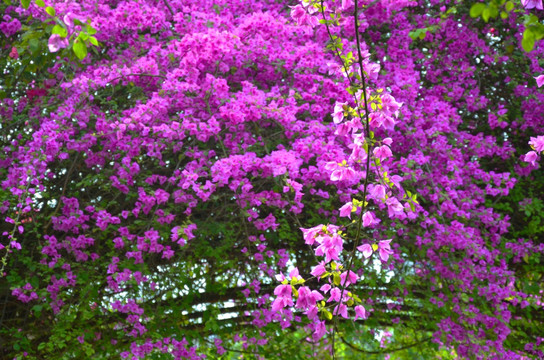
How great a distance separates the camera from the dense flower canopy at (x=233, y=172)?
10.8 ft

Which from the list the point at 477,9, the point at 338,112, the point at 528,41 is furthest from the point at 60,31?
the point at 528,41

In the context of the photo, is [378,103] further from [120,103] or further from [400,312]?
[400,312]

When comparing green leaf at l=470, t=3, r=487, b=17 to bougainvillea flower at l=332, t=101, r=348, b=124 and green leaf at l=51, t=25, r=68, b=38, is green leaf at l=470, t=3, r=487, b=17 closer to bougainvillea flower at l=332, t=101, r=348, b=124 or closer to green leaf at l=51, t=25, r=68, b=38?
bougainvillea flower at l=332, t=101, r=348, b=124

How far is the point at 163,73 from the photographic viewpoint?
3639 millimetres

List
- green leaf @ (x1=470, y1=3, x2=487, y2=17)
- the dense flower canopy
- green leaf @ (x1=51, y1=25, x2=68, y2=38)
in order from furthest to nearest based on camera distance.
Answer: the dense flower canopy, green leaf @ (x1=51, y1=25, x2=68, y2=38), green leaf @ (x1=470, y1=3, x2=487, y2=17)

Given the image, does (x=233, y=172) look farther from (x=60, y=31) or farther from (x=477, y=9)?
(x=477, y=9)

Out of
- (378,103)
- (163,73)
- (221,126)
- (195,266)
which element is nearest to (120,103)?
(163,73)

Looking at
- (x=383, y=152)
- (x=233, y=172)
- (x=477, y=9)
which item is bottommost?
(x=477, y=9)

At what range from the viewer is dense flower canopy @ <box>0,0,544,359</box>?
10.8ft

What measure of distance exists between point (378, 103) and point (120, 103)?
2.39 m

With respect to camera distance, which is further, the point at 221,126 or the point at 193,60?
the point at 221,126

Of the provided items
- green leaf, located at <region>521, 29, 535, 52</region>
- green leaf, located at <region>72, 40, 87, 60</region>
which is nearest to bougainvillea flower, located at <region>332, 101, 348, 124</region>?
green leaf, located at <region>521, 29, 535, 52</region>

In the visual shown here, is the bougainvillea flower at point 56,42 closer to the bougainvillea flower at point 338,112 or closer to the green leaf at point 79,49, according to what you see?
the green leaf at point 79,49

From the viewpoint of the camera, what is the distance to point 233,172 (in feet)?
10.1
